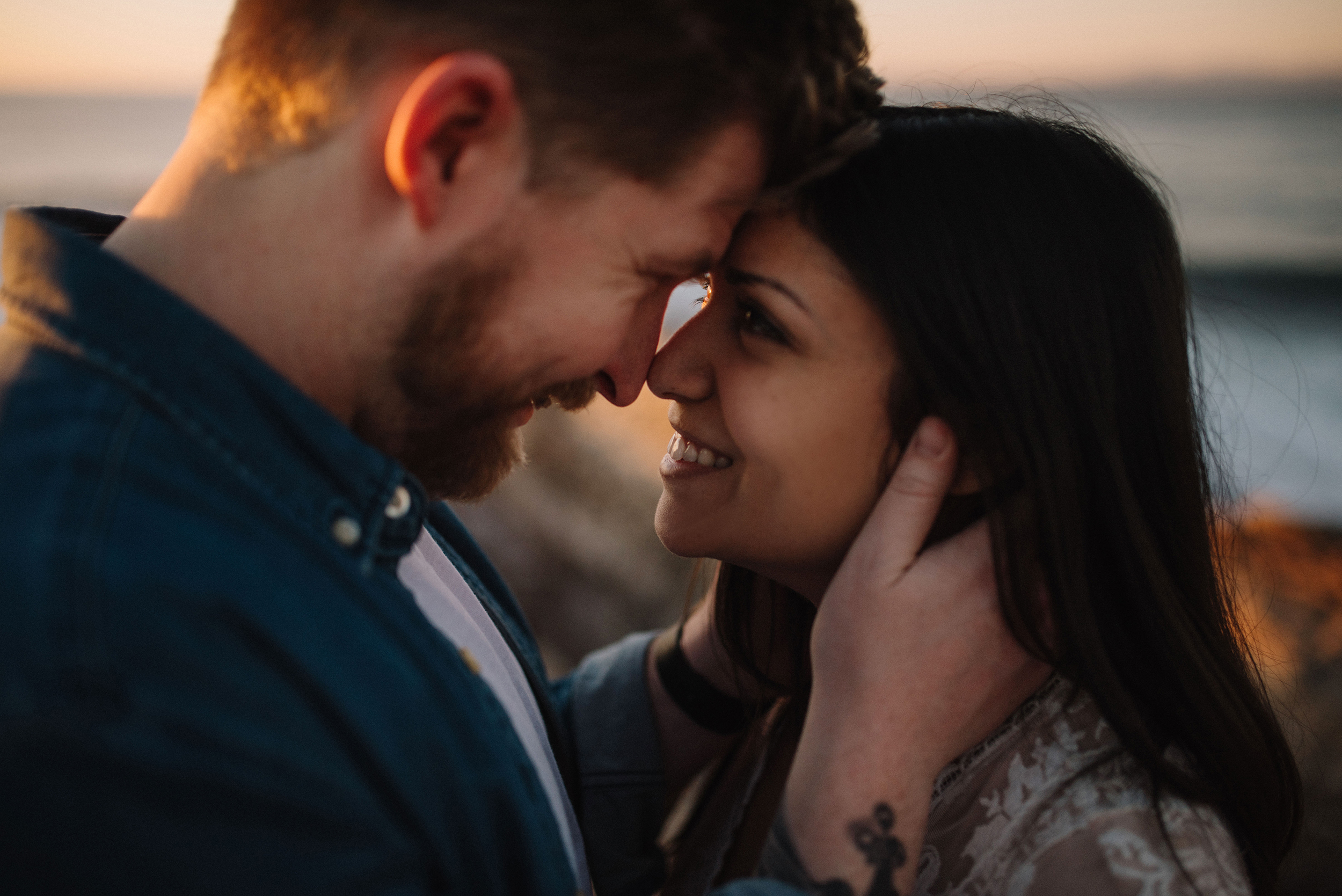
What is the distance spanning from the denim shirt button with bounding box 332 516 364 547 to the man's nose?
1.88 feet

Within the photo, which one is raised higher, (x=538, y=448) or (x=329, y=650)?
(x=329, y=650)

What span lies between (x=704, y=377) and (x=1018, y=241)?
27.6 inches

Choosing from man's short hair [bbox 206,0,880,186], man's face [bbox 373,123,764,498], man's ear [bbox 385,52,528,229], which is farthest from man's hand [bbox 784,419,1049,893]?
man's ear [bbox 385,52,528,229]

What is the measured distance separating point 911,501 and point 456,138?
3.47 feet

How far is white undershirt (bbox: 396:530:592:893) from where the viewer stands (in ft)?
→ 4.94

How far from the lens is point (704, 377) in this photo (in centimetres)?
196

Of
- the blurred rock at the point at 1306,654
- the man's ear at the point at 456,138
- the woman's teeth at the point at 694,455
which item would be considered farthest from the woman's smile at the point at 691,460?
the blurred rock at the point at 1306,654

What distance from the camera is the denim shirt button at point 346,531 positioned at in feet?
4.25

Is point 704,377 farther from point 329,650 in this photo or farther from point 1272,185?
point 1272,185

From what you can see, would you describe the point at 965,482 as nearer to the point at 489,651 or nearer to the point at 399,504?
the point at 489,651

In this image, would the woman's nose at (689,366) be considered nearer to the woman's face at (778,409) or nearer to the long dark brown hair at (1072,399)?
the woman's face at (778,409)

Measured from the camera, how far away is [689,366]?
6.45 ft

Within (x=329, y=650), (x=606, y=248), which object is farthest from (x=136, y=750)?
(x=606, y=248)

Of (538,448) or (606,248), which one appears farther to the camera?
(538,448)
